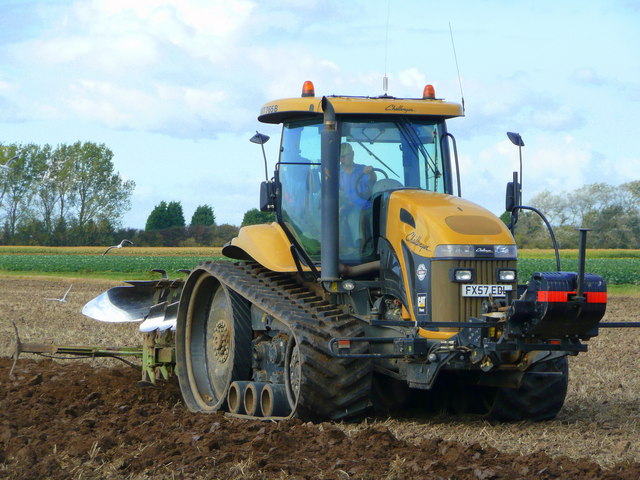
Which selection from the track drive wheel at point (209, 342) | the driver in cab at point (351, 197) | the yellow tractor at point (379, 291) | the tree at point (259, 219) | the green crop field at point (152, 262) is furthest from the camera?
the green crop field at point (152, 262)

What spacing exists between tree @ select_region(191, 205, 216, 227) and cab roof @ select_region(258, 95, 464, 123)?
46400 millimetres

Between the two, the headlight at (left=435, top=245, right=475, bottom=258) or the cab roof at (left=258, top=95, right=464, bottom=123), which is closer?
the headlight at (left=435, top=245, right=475, bottom=258)

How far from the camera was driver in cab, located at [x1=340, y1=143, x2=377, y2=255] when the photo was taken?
873cm

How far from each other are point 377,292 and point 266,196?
4.20ft

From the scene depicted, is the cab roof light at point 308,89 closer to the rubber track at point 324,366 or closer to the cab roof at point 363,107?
the cab roof at point 363,107

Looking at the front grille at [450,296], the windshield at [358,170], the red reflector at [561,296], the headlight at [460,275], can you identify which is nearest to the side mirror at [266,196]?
the windshield at [358,170]

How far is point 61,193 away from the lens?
6569 cm

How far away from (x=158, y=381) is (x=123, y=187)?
5904 cm

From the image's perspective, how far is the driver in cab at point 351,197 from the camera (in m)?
8.73

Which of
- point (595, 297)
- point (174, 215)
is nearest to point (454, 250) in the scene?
point (595, 297)

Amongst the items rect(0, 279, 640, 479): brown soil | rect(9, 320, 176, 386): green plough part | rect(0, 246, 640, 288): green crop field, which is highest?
rect(0, 246, 640, 288): green crop field

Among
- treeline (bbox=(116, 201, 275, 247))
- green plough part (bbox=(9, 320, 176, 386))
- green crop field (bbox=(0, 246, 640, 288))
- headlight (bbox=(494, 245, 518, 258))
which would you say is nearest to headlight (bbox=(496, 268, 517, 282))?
headlight (bbox=(494, 245, 518, 258))

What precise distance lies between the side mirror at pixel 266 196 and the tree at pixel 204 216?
1837 inches

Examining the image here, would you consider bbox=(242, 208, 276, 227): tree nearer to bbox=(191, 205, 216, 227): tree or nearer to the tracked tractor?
the tracked tractor
